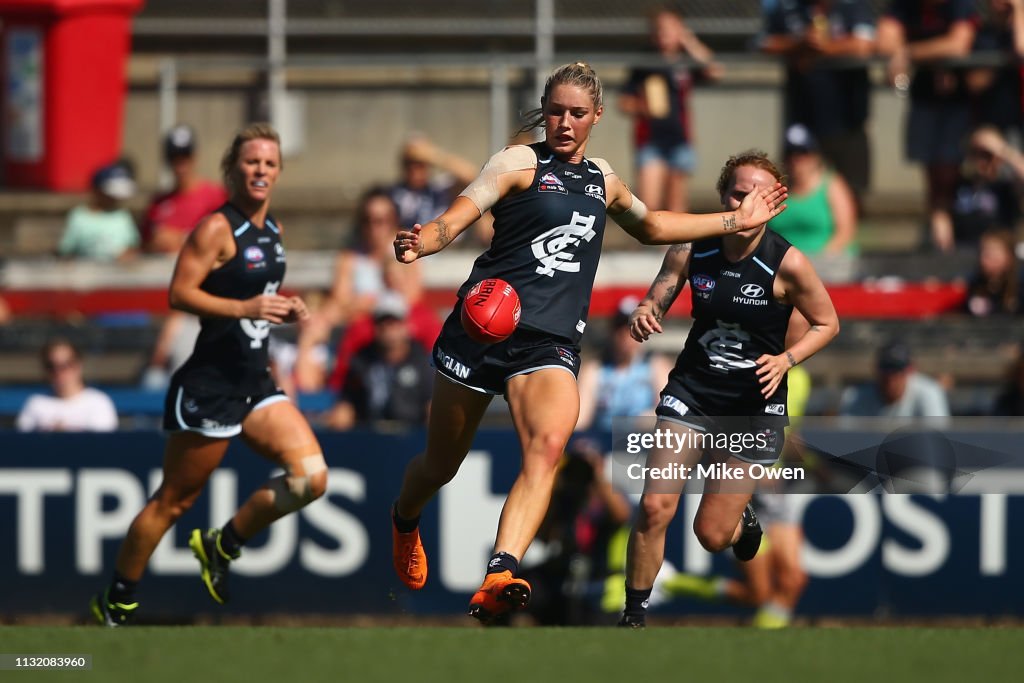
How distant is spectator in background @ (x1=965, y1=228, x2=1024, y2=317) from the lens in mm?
11922

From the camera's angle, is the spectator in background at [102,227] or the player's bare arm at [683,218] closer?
the player's bare arm at [683,218]

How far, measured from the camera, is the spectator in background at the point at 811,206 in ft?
40.3

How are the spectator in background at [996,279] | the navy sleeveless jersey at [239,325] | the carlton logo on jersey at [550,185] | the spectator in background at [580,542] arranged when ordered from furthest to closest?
the spectator in background at [996,279]
the spectator in background at [580,542]
the navy sleeveless jersey at [239,325]
the carlton logo on jersey at [550,185]

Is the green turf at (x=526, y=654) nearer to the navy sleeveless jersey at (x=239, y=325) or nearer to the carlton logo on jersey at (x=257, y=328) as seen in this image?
the navy sleeveless jersey at (x=239, y=325)

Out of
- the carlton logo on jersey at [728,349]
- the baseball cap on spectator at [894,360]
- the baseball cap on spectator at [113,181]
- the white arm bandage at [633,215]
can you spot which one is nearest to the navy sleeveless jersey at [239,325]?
the white arm bandage at [633,215]

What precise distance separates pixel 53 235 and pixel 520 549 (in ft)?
29.7

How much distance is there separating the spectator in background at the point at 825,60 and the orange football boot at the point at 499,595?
7742mm

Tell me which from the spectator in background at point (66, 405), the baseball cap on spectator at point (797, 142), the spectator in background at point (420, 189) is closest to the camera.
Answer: the spectator in background at point (66, 405)

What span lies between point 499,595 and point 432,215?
693 centimetres

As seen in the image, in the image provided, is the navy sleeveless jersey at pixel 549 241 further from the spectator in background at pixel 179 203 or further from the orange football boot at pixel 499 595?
the spectator in background at pixel 179 203

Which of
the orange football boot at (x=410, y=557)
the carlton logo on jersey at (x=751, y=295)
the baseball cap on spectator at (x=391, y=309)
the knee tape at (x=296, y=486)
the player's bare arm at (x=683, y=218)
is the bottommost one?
the orange football boot at (x=410, y=557)

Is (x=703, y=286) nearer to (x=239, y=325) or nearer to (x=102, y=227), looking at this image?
(x=239, y=325)

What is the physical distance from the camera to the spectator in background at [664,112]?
43.8 feet

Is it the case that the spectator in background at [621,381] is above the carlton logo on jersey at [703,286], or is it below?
below
